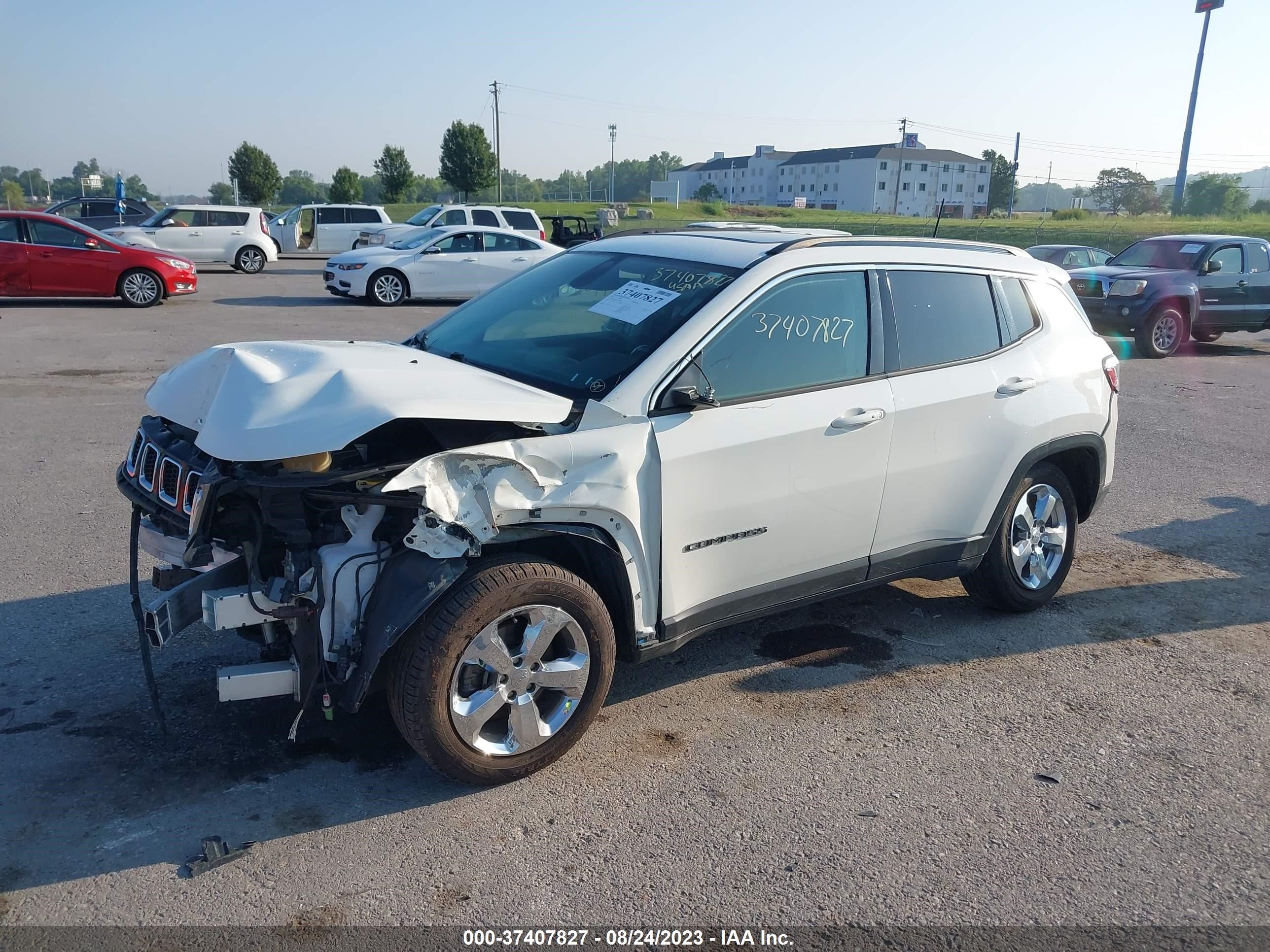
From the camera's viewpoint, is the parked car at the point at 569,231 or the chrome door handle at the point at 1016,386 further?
the parked car at the point at 569,231

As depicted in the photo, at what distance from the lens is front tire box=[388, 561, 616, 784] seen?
3.27 meters

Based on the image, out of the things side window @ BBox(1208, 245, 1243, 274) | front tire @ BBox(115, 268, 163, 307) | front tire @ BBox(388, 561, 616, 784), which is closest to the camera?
front tire @ BBox(388, 561, 616, 784)

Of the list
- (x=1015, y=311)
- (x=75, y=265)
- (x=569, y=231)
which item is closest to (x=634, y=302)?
(x=1015, y=311)

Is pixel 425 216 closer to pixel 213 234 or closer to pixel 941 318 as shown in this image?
pixel 213 234

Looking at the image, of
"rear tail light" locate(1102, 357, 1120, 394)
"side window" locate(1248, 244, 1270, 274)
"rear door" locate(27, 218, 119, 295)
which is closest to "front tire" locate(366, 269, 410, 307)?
"rear door" locate(27, 218, 119, 295)

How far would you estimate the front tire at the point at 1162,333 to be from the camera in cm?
1546

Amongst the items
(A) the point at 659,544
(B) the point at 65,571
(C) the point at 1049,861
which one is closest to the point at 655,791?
(A) the point at 659,544

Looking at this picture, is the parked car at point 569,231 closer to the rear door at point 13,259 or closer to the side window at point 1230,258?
the rear door at point 13,259

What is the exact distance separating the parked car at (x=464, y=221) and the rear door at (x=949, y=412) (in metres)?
20.9

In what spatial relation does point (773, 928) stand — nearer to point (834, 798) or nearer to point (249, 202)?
point (834, 798)

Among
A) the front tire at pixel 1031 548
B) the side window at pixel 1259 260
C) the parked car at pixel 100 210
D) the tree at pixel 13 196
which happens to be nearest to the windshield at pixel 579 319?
the front tire at pixel 1031 548

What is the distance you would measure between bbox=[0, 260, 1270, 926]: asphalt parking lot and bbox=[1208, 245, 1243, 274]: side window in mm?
12167

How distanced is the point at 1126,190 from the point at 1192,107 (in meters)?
71.3

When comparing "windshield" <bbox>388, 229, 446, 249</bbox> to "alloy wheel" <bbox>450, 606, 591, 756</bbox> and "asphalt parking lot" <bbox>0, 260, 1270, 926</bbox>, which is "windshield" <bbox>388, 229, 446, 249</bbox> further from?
"alloy wheel" <bbox>450, 606, 591, 756</bbox>
